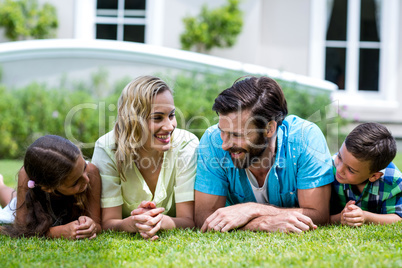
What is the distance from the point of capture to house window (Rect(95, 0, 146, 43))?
1030 centimetres

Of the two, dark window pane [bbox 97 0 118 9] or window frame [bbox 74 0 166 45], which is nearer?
window frame [bbox 74 0 166 45]

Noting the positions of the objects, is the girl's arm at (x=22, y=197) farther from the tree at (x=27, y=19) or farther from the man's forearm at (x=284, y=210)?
the tree at (x=27, y=19)

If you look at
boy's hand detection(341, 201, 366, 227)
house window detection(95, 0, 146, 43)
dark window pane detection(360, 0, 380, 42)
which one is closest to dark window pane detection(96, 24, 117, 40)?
house window detection(95, 0, 146, 43)

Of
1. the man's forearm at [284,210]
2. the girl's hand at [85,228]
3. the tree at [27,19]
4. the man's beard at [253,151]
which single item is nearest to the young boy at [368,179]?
the man's forearm at [284,210]

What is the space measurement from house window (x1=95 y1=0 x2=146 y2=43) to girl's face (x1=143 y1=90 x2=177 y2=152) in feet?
22.2

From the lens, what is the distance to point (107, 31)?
1041cm

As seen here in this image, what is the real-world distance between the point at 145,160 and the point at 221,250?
1.25 meters

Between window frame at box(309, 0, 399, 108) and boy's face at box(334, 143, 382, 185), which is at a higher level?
window frame at box(309, 0, 399, 108)

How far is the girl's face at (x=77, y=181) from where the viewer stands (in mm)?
3568

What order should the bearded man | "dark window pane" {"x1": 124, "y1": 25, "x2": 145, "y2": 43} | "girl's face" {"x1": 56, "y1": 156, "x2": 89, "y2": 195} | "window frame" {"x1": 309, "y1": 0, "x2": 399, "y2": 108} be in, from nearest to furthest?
"girl's face" {"x1": 56, "y1": 156, "x2": 89, "y2": 195}, the bearded man, "window frame" {"x1": 309, "y1": 0, "x2": 399, "y2": 108}, "dark window pane" {"x1": 124, "y1": 25, "x2": 145, "y2": 43}

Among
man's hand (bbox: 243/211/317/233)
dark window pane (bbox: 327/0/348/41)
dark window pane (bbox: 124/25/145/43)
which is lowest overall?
man's hand (bbox: 243/211/317/233)

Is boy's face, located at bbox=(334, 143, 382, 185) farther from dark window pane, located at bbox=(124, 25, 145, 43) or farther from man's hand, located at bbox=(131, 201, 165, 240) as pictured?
dark window pane, located at bbox=(124, 25, 145, 43)

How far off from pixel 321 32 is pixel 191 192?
7106 mm

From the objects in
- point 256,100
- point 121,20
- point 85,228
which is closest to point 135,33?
point 121,20
